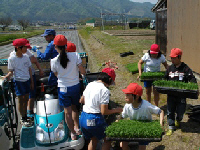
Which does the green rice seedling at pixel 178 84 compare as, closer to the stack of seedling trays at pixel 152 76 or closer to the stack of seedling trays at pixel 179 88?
the stack of seedling trays at pixel 179 88

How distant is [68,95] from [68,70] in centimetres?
50

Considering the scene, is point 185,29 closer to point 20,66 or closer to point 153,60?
point 153,60

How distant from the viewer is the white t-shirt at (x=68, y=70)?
4270mm

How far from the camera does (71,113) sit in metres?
4.55

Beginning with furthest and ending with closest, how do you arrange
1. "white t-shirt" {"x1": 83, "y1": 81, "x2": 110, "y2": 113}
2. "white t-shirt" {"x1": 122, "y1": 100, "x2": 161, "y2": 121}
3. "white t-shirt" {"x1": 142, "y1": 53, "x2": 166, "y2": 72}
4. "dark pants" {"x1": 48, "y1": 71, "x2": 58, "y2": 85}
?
1. "white t-shirt" {"x1": 142, "y1": 53, "x2": 166, "y2": 72}
2. "dark pants" {"x1": 48, "y1": 71, "x2": 58, "y2": 85}
3. "white t-shirt" {"x1": 122, "y1": 100, "x2": 161, "y2": 121}
4. "white t-shirt" {"x1": 83, "y1": 81, "x2": 110, "y2": 113}

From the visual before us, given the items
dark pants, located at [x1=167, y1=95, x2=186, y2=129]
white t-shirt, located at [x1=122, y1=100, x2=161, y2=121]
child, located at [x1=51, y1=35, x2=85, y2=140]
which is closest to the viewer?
white t-shirt, located at [x1=122, y1=100, x2=161, y2=121]

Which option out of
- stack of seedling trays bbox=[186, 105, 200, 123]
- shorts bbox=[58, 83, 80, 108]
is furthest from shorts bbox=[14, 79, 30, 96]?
stack of seedling trays bbox=[186, 105, 200, 123]

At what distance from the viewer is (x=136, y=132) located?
11.2 feet

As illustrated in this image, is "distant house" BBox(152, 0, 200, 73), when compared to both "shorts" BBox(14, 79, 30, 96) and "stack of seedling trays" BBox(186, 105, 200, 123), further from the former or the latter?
"shorts" BBox(14, 79, 30, 96)

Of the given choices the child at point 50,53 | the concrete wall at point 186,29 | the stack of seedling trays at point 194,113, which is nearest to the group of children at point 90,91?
the child at point 50,53

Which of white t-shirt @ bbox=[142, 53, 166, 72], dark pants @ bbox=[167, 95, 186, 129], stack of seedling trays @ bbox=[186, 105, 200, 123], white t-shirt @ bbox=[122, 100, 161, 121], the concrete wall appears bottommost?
stack of seedling trays @ bbox=[186, 105, 200, 123]

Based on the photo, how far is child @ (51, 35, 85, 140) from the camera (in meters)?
4.19

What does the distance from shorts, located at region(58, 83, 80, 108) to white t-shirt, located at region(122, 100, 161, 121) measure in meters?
1.10

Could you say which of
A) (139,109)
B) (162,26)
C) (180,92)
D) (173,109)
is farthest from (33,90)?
(162,26)
